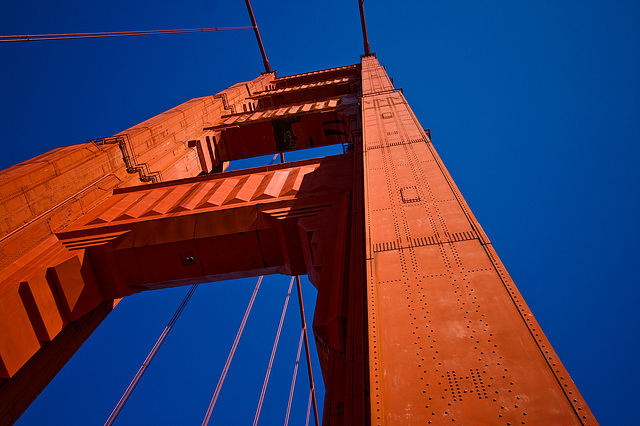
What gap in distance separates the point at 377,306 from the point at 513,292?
138 cm

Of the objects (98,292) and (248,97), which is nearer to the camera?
(98,292)

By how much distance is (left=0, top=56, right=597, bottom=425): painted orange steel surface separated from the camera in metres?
2.91

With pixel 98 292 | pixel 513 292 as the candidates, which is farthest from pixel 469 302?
pixel 98 292

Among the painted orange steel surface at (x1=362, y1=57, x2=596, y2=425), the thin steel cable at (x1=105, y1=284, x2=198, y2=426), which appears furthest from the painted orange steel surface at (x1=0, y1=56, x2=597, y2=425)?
the thin steel cable at (x1=105, y1=284, x2=198, y2=426)

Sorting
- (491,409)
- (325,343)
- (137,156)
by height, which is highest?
(137,156)

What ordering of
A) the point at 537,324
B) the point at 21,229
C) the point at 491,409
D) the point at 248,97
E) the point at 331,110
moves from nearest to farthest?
the point at 491,409, the point at 537,324, the point at 21,229, the point at 331,110, the point at 248,97

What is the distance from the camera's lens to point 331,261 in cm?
628

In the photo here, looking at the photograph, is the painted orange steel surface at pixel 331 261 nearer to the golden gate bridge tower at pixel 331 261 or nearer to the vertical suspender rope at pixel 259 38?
the golden gate bridge tower at pixel 331 261

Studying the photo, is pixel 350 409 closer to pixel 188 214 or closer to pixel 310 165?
pixel 188 214

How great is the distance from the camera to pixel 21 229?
7227 mm

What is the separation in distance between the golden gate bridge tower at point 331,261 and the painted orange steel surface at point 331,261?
0.02 metres

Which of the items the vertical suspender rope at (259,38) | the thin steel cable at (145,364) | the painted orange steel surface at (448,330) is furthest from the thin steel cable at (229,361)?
the vertical suspender rope at (259,38)

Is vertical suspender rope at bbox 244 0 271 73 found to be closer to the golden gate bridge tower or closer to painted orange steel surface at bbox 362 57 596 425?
the golden gate bridge tower

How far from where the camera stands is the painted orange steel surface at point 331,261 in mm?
2912
